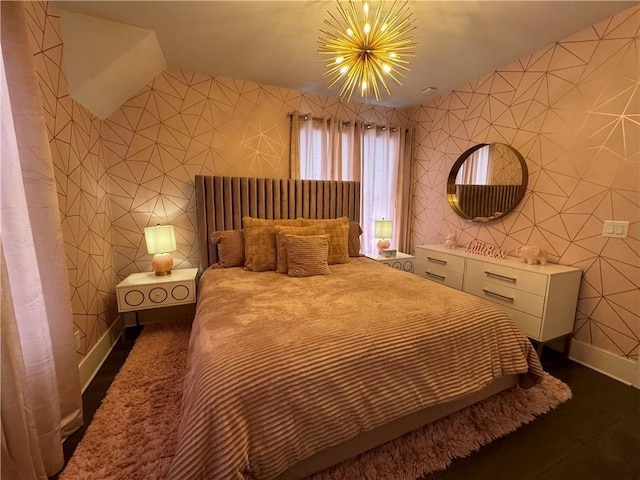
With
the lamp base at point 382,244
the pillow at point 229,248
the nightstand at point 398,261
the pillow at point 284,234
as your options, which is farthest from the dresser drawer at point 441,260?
the pillow at point 229,248

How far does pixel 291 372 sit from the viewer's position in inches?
43.9

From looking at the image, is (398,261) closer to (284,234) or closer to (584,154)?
(284,234)

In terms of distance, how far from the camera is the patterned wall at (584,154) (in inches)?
77.9

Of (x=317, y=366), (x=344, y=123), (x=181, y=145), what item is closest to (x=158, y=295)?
(x=181, y=145)

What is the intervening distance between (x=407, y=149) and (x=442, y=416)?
10.5 ft

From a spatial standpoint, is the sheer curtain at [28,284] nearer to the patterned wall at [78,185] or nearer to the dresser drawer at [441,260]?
the patterned wall at [78,185]

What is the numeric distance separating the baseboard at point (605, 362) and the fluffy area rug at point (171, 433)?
48 centimetres

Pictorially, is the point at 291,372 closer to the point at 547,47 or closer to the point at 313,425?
the point at 313,425

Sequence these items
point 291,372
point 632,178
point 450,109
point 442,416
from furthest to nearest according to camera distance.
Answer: point 450,109 < point 632,178 < point 442,416 < point 291,372

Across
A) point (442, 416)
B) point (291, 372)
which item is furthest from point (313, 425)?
point (442, 416)

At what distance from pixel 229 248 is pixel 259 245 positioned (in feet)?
1.03

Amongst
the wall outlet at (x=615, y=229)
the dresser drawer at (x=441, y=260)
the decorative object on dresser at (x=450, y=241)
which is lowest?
the dresser drawer at (x=441, y=260)

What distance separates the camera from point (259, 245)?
8.32 feet

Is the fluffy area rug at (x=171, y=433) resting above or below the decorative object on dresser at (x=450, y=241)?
below
